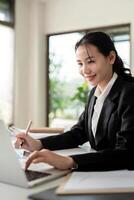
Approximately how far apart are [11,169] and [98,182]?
0.88 ft

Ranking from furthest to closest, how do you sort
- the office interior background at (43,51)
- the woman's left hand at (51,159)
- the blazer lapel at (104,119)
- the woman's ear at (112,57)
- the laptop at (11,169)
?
the office interior background at (43,51) → the woman's ear at (112,57) → the blazer lapel at (104,119) → the woman's left hand at (51,159) → the laptop at (11,169)

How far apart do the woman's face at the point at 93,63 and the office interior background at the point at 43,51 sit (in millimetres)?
3132

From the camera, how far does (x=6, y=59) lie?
15.7 feet

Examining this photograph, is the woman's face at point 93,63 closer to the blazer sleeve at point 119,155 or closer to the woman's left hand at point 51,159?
the blazer sleeve at point 119,155

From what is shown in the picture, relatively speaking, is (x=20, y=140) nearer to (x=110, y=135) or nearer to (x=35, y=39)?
(x=110, y=135)

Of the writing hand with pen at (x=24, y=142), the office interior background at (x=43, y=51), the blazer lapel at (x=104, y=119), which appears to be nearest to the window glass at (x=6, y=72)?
the office interior background at (x=43, y=51)

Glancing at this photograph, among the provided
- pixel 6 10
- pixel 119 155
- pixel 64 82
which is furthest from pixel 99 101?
pixel 6 10

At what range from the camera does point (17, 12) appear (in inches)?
196

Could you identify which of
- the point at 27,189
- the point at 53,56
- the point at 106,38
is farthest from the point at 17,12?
the point at 27,189

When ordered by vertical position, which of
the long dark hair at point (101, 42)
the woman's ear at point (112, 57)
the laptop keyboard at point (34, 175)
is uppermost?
the long dark hair at point (101, 42)

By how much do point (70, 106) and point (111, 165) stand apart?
3.91 metres

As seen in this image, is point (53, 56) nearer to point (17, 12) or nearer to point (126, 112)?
point (17, 12)

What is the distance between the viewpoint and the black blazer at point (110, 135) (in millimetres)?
1154

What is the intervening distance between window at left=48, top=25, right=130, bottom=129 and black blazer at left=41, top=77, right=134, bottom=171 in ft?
10.3
